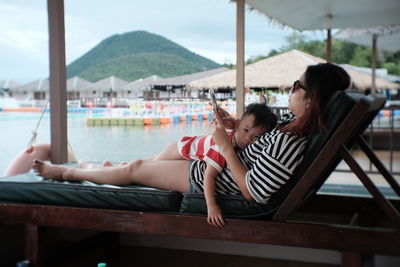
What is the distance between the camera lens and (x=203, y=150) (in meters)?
2.52

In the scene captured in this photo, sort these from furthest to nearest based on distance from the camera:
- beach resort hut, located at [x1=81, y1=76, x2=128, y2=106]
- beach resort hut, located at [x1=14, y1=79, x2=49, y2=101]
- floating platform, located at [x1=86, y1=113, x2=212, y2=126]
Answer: floating platform, located at [x1=86, y1=113, x2=212, y2=126] → beach resort hut, located at [x1=81, y1=76, x2=128, y2=106] → beach resort hut, located at [x1=14, y1=79, x2=49, y2=101]

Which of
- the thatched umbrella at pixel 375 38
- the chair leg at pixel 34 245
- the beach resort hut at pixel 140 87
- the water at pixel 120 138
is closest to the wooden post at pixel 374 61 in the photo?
the thatched umbrella at pixel 375 38

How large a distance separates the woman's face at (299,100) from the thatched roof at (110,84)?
2.85 meters

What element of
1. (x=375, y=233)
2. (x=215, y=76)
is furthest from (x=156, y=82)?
(x=375, y=233)

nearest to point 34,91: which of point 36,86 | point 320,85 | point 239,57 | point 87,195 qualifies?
point 36,86

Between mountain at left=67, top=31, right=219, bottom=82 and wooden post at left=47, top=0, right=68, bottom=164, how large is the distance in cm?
95

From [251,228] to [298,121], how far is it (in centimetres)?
56

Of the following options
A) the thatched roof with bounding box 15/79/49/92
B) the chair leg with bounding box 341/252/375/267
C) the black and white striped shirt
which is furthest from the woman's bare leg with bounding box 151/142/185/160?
the thatched roof with bounding box 15/79/49/92

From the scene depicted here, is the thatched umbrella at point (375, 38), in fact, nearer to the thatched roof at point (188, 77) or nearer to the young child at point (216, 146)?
the thatched roof at point (188, 77)

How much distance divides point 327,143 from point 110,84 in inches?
127

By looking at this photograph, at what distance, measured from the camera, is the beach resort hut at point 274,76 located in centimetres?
464

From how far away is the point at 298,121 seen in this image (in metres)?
2.08

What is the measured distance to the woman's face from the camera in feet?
6.72

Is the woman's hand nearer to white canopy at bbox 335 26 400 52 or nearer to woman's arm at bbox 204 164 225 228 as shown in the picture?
woman's arm at bbox 204 164 225 228
